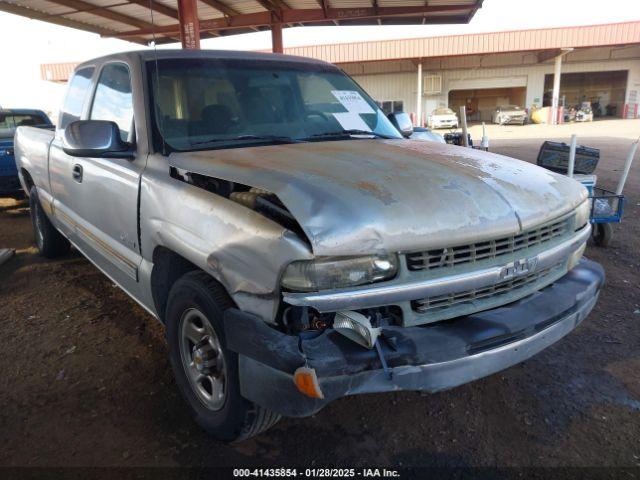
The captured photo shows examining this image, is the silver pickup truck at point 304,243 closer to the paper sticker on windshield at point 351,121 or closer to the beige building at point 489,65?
the paper sticker on windshield at point 351,121

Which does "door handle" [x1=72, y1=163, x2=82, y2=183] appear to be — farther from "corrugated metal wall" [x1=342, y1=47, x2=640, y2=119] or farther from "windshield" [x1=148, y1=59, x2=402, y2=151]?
"corrugated metal wall" [x1=342, y1=47, x2=640, y2=119]

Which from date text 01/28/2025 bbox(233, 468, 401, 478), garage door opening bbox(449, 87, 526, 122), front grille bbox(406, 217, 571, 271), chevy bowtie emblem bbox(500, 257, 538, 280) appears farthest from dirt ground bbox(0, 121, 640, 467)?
garage door opening bbox(449, 87, 526, 122)

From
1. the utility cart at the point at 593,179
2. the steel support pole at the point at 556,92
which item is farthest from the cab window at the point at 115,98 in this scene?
the steel support pole at the point at 556,92

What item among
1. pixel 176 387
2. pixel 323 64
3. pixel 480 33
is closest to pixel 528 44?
pixel 480 33

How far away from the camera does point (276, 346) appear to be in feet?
6.13

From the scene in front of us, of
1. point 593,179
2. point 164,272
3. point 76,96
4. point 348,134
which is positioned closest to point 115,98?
point 76,96

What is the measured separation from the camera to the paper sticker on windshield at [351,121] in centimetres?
337

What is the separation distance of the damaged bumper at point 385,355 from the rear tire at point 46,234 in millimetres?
4141

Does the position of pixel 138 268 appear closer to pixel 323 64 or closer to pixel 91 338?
pixel 91 338

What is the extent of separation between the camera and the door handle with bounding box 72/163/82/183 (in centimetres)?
366

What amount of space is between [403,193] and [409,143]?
120cm

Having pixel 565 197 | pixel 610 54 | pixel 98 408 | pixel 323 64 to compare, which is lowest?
pixel 98 408

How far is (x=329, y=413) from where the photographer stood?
2715 mm

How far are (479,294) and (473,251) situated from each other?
0.23 m
